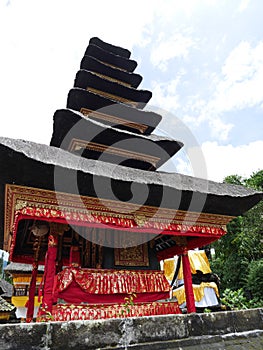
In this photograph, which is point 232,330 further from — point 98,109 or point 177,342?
point 98,109

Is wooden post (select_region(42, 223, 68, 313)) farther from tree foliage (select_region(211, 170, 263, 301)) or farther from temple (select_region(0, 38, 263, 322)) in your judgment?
tree foliage (select_region(211, 170, 263, 301))

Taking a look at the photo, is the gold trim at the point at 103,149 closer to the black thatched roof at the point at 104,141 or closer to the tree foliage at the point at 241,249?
the black thatched roof at the point at 104,141

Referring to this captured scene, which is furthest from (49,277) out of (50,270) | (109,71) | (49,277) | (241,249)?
(241,249)

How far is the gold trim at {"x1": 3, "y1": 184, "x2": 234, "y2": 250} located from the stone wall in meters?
4.33

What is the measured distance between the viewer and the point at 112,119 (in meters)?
11.7

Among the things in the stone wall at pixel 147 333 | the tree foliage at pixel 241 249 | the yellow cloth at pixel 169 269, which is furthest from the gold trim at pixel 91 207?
the tree foliage at pixel 241 249

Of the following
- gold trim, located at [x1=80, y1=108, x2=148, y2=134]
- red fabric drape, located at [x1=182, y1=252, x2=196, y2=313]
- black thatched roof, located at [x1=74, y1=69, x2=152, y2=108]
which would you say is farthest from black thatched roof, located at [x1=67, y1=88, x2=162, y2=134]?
red fabric drape, located at [x1=182, y1=252, x2=196, y2=313]

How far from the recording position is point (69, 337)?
2006mm

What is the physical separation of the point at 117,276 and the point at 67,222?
2.37 meters

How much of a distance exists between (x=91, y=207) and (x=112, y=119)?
616 cm

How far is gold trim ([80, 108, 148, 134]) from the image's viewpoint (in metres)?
11.5

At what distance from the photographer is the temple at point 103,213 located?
5.84 metres

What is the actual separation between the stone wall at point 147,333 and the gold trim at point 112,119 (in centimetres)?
997

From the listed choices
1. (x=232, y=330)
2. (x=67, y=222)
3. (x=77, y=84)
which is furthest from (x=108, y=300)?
(x=77, y=84)
